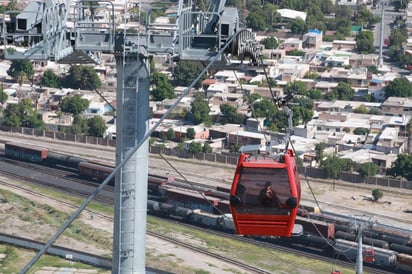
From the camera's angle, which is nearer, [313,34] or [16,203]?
[16,203]

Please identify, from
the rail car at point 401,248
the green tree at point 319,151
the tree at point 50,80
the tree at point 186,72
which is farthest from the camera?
the tree at point 50,80

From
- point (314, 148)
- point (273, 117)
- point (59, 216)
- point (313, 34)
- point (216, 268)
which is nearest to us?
point (216, 268)

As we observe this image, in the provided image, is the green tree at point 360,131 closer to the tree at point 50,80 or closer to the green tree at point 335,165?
the green tree at point 335,165

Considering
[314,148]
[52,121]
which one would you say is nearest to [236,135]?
[314,148]

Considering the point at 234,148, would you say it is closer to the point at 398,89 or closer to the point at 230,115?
the point at 230,115

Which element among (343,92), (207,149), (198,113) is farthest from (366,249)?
(343,92)

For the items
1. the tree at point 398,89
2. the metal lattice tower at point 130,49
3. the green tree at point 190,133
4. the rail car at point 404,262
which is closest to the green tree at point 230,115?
the green tree at point 190,133

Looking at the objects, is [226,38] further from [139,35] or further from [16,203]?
[16,203]
